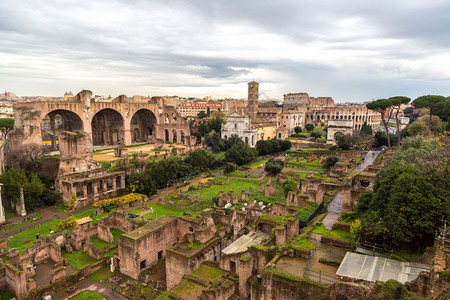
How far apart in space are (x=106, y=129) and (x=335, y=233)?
1822 inches

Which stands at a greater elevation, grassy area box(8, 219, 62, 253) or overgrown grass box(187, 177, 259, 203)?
overgrown grass box(187, 177, 259, 203)

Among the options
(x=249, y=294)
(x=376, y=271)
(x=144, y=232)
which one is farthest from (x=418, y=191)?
(x=144, y=232)

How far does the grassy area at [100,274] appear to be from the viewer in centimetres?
1747

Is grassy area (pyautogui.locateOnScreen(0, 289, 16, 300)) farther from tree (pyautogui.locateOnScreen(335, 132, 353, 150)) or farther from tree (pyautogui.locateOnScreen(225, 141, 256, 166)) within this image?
tree (pyautogui.locateOnScreen(335, 132, 353, 150))

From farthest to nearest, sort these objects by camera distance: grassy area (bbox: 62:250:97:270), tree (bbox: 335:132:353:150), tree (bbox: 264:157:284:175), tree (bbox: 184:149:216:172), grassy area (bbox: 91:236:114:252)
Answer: tree (bbox: 335:132:353:150)
tree (bbox: 184:149:216:172)
tree (bbox: 264:157:284:175)
grassy area (bbox: 91:236:114:252)
grassy area (bbox: 62:250:97:270)

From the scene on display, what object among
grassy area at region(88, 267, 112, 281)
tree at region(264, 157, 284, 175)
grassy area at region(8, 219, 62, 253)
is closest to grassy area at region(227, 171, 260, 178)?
tree at region(264, 157, 284, 175)

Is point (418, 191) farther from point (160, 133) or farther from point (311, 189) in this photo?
point (160, 133)

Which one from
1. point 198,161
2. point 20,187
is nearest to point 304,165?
point 198,161

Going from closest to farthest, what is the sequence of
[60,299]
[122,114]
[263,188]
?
[60,299] → [263,188] → [122,114]

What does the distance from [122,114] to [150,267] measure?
3639cm

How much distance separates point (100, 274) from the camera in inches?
702

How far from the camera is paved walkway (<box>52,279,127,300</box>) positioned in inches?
618

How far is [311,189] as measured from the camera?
28.1 meters

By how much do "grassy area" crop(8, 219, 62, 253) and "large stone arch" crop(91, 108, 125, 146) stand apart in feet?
95.4
